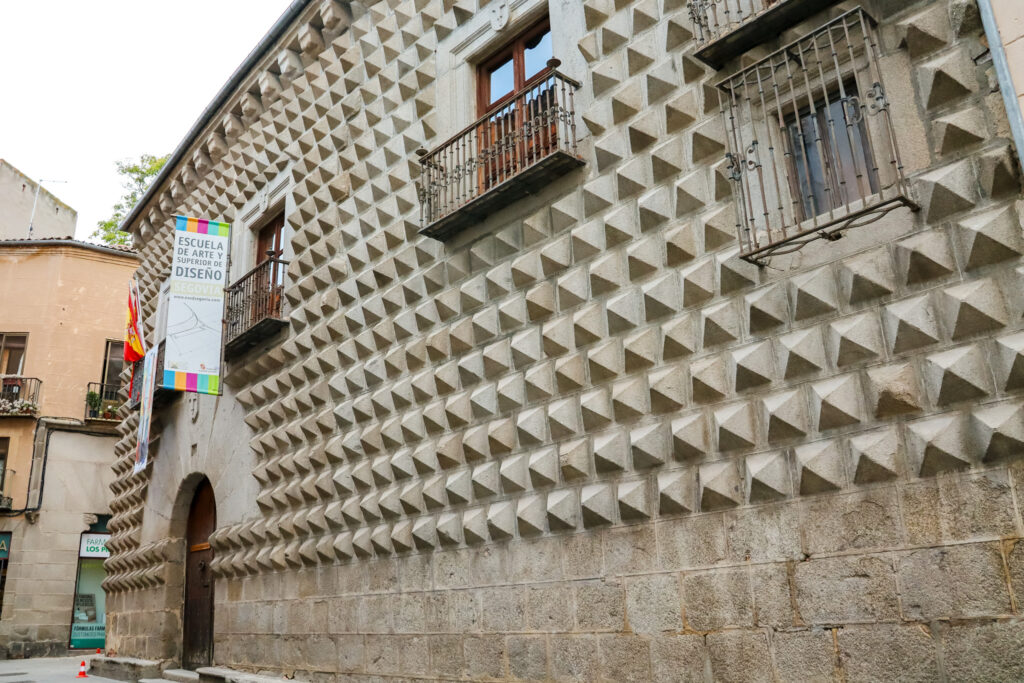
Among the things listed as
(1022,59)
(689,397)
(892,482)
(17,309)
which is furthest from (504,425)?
(17,309)

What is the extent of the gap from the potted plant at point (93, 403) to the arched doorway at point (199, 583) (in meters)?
10.2

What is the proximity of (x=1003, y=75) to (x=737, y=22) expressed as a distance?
1659mm

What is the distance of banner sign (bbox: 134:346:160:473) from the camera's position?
11.5 m

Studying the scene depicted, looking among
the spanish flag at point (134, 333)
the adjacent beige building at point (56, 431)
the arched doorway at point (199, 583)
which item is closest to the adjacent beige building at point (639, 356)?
the arched doorway at point (199, 583)

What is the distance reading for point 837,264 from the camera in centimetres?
452

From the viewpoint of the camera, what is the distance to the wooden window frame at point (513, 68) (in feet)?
23.2

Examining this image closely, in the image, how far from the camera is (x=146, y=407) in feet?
38.4

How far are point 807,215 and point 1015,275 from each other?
1229 millimetres

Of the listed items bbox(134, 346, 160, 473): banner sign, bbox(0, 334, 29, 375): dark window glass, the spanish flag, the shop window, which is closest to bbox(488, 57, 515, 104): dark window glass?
bbox(134, 346, 160, 473): banner sign

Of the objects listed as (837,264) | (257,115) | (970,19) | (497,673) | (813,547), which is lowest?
(497,673)

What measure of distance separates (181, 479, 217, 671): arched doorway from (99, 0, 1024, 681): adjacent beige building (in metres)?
1.13

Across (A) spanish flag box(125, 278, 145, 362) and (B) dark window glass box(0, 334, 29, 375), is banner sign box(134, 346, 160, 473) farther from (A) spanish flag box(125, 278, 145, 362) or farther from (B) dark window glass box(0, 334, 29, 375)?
(B) dark window glass box(0, 334, 29, 375)

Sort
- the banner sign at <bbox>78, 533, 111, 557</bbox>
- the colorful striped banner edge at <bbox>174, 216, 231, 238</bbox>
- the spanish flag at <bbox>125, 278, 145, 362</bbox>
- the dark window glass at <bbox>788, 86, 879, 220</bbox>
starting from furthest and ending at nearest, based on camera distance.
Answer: the banner sign at <bbox>78, 533, 111, 557</bbox>
the spanish flag at <bbox>125, 278, 145, 362</bbox>
the colorful striped banner edge at <bbox>174, 216, 231, 238</bbox>
the dark window glass at <bbox>788, 86, 879, 220</bbox>

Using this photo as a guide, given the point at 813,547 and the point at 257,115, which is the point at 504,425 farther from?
the point at 257,115
